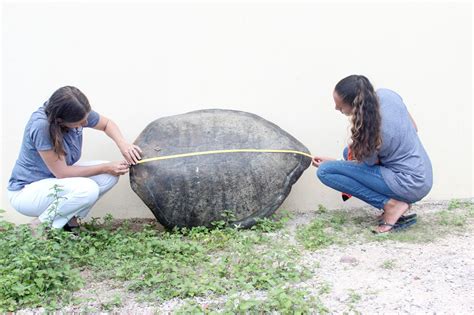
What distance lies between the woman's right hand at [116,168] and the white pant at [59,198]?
0.54ft

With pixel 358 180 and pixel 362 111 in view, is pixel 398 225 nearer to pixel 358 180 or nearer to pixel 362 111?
pixel 358 180

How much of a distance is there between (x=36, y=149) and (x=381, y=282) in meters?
2.23

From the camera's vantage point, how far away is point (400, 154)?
157 inches

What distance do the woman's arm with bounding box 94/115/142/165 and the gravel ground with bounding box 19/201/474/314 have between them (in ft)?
2.91

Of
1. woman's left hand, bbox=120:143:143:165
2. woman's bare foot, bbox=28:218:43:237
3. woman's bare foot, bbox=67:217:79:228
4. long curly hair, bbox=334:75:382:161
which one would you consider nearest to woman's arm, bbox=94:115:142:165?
woman's left hand, bbox=120:143:143:165

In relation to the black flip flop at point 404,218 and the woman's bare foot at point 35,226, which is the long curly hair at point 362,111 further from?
the woman's bare foot at point 35,226

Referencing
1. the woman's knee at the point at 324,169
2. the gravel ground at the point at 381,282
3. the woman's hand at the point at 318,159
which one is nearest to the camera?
the gravel ground at the point at 381,282

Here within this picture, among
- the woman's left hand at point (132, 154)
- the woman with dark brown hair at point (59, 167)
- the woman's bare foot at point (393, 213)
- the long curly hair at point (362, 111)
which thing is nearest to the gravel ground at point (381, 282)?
the woman's bare foot at point (393, 213)

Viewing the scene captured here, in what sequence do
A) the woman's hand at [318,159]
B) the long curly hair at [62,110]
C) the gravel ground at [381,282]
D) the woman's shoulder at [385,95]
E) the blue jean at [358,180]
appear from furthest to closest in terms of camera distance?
the woman's hand at [318,159], the blue jean at [358,180], the woman's shoulder at [385,95], the long curly hair at [62,110], the gravel ground at [381,282]

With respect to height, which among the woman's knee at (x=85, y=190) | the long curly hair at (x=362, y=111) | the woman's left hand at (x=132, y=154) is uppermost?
the long curly hair at (x=362, y=111)

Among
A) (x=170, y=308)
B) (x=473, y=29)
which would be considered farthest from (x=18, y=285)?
(x=473, y=29)

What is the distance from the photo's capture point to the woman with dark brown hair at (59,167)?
3.74 m

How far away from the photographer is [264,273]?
3258 millimetres

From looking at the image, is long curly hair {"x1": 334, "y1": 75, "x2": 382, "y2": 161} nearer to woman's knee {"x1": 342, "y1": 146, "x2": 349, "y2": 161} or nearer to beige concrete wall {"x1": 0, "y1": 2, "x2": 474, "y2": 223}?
woman's knee {"x1": 342, "y1": 146, "x2": 349, "y2": 161}
